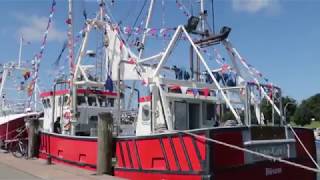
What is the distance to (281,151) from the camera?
41.7 feet

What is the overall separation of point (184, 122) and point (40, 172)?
176 inches

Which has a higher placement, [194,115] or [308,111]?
[308,111]

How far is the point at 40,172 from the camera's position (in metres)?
14.4

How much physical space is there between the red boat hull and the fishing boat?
0.9 inches

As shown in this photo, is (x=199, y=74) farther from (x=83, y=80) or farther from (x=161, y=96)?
(x=83, y=80)

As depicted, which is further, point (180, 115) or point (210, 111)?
point (210, 111)

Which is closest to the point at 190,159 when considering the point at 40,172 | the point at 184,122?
the point at 184,122

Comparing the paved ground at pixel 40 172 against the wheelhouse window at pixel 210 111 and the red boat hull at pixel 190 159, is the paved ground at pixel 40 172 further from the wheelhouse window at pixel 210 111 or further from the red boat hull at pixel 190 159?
the wheelhouse window at pixel 210 111

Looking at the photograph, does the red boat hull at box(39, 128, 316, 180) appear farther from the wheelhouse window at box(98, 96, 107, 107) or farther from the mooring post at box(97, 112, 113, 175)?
the wheelhouse window at box(98, 96, 107, 107)

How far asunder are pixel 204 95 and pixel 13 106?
16057mm

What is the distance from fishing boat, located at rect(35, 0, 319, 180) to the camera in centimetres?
1152

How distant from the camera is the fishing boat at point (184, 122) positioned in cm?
1152

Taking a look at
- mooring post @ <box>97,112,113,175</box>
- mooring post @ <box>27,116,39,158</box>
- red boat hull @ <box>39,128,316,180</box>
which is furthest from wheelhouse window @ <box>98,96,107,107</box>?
mooring post @ <box>97,112,113,175</box>

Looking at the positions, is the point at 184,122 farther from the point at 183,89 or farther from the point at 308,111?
the point at 308,111
